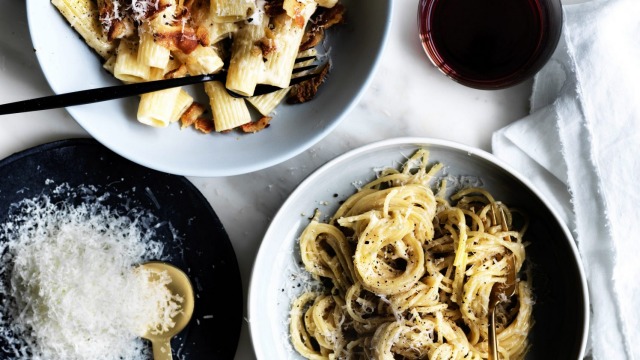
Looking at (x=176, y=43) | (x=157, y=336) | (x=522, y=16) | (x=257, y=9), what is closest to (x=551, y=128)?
(x=522, y=16)

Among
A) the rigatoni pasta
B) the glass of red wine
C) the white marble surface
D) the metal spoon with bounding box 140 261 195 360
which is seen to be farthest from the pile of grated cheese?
the glass of red wine

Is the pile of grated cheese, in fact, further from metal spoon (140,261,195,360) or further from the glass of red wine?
the glass of red wine

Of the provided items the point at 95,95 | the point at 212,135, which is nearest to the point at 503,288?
the point at 212,135

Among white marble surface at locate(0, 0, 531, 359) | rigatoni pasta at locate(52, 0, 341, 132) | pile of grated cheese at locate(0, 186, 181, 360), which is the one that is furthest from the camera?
white marble surface at locate(0, 0, 531, 359)

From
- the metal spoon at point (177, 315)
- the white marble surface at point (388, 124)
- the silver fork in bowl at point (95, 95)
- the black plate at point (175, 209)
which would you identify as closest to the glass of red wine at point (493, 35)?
the white marble surface at point (388, 124)

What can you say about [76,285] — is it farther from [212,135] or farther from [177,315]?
[212,135]

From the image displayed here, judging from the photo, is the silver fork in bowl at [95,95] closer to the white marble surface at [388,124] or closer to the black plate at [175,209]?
the black plate at [175,209]
